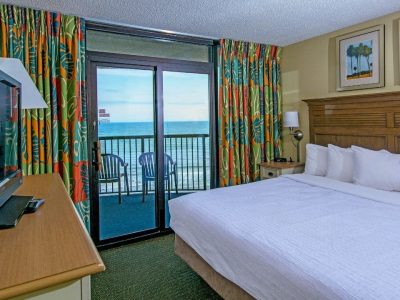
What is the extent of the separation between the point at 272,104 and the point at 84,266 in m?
3.78

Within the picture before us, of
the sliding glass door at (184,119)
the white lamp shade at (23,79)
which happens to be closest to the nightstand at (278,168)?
the sliding glass door at (184,119)

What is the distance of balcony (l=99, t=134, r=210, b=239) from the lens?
3672 mm

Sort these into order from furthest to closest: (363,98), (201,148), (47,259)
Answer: (201,148), (363,98), (47,259)

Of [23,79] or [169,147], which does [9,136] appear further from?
[169,147]

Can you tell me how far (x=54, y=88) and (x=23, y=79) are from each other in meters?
0.91

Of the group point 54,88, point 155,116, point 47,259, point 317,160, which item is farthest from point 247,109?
point 47,259

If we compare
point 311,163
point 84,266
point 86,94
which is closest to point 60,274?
point 84,266

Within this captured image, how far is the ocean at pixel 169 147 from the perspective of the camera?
3.69 meters

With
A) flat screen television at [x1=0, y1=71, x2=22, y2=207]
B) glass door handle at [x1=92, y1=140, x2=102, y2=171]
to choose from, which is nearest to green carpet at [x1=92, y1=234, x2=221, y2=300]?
Answer: glass door handle at [x1=92, y1=140, x2=102, y2=171]

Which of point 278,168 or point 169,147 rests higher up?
point 169,147

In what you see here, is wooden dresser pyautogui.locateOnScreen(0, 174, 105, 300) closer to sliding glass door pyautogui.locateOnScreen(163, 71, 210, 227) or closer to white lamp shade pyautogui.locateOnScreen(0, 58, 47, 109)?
white lamp shade pyautogui.locateOnScreen(0, 58, 47, 109)

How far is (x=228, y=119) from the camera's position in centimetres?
379

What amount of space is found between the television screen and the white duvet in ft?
3.97

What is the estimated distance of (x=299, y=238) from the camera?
1.58 m
